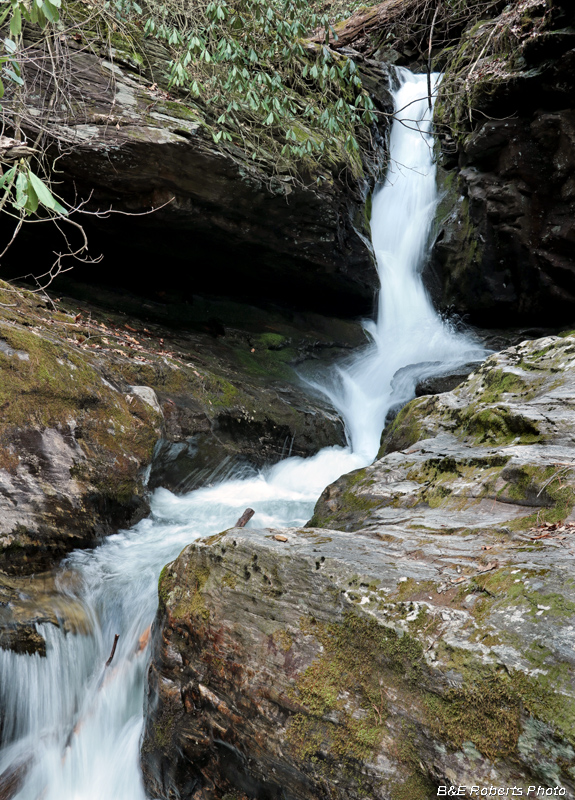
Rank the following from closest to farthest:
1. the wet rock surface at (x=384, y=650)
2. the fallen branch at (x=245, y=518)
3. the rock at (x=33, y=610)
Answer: the wet rock surface at (x=384, y=650)
the rock at (x=33, y=610)
the fallen branch at (x=245, y=518)

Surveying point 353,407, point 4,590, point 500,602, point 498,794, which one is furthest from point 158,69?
point 498,794

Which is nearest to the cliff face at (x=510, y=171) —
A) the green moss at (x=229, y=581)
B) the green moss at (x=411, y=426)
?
the green moss at (x=411, y=426)

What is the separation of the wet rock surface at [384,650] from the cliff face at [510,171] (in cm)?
731

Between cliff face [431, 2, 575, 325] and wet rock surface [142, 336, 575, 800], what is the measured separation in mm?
7308

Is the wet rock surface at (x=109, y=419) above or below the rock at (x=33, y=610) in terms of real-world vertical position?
above

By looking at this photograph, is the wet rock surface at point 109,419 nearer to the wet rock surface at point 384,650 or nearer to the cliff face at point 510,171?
the wet rock surface at point 384,650

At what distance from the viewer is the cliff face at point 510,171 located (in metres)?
8.27

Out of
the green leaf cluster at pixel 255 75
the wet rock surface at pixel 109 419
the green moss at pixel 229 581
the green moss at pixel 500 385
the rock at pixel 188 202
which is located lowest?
the green moss at pixel 229 581

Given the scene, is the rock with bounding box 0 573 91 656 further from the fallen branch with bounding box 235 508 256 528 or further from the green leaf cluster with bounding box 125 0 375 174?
the green leaf cluster with bounding box 125 0 375 174

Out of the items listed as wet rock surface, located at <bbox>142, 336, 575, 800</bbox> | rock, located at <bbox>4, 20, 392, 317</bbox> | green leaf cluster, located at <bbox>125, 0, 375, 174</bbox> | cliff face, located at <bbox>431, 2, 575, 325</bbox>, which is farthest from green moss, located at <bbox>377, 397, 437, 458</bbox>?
cliff face, located at <bbox>431, 2, 575, 325</bbox>

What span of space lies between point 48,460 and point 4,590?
3.67ft

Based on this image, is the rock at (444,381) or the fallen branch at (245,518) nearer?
the fallen branch at (245,518)

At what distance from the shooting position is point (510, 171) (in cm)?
936

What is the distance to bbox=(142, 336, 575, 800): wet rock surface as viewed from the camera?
6.11 feet
